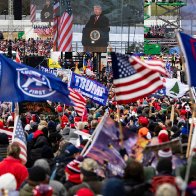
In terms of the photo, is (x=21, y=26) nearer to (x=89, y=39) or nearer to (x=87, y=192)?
(x=89, y=39)

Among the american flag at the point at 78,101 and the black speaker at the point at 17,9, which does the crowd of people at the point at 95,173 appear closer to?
the american flag at the point at 78,101

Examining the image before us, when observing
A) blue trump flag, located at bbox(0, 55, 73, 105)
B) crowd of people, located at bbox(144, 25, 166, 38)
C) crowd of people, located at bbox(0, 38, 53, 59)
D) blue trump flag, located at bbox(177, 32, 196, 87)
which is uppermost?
blue trump flag, located at bbox(177, 32, 196, 87)

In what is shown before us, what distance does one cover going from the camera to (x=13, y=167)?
346 inches

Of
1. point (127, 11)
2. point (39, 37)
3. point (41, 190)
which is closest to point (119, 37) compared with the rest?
point (127, 11)

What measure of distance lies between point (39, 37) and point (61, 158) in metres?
68.3

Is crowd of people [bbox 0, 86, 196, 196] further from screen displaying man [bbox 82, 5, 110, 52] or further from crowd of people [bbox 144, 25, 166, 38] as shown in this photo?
crowd of people [bbox 144, 25, 166, 38]

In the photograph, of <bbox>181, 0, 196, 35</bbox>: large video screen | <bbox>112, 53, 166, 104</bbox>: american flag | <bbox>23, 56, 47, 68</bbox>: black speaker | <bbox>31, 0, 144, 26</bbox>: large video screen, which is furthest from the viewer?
<bbox>31, 0, 144, 26</bbox>: large video screen

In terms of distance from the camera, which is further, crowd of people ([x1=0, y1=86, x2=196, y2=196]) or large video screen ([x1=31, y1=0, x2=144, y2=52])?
large video screen ([x1=31, y1=0, x2=144, y2=52])

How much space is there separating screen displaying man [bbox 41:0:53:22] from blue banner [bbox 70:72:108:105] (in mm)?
38119

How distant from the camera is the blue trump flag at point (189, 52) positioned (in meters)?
9.36

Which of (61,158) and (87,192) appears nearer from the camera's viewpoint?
(87,192)

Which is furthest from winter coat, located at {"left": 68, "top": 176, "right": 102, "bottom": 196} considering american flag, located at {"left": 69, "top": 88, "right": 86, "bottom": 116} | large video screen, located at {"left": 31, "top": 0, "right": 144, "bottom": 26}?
large video screen, located at {"left": 31, "top": 0, "right": 144, "bottom": 26}

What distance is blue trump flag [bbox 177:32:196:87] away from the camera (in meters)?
9.36

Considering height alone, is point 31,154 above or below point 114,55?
below
